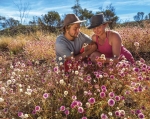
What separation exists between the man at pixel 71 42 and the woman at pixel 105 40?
15cm

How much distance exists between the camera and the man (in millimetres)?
4379

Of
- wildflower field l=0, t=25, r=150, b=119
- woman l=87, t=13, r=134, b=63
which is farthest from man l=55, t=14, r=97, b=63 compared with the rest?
wildflower field l=0, t=25, r=150, b=119

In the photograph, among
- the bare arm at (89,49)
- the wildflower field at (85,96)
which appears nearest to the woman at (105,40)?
the bare arm at (89,49)

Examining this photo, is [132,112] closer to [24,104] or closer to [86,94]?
[86,94]

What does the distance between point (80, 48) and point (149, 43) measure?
12.6ft

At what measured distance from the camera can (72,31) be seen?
447 cm

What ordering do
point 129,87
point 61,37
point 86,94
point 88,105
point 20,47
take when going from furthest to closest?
point 20,47 → point 61,37 → point 129,87 → point 86,94 → point 88,105

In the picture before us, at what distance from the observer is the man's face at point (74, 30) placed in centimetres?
439

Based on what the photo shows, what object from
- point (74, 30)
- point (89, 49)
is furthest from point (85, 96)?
point (89, 49)

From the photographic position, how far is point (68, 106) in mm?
3068

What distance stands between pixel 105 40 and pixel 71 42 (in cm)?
64

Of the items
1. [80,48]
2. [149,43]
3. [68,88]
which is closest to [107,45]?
[80,48]

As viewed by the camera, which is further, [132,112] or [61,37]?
[61,37]

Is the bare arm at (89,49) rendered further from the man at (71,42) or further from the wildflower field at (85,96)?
the wildflower field at (85,96)
